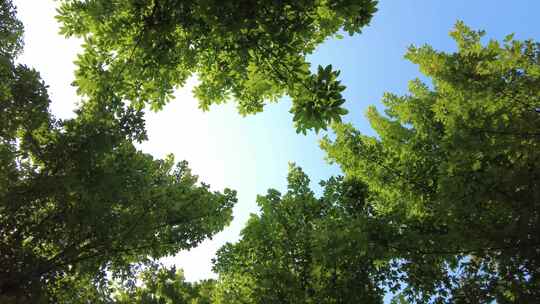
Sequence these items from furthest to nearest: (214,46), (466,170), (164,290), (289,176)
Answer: (164,290), (289,176), (466,170), (214,46)

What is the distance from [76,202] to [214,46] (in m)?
5.94

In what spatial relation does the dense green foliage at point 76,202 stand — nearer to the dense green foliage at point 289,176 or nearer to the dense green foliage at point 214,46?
the dense green foliage at point 289,176

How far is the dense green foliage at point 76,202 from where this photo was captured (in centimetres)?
811

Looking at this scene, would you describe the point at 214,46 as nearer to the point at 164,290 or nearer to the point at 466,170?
the point at 466,170

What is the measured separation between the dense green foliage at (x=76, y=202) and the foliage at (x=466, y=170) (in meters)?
5.14

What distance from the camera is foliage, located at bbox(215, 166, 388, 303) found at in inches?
273

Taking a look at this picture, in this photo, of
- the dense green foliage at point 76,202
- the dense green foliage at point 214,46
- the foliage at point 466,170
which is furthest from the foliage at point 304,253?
the dense green foliage at point 214,46

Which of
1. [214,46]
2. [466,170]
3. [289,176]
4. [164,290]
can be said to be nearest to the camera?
[214,46]

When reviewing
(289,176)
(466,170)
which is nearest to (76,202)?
(289,176)

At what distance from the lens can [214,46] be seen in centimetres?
495

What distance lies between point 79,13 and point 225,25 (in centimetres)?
235

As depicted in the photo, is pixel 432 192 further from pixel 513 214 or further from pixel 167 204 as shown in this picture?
pixel 167 204

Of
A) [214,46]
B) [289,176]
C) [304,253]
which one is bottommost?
[304,253]

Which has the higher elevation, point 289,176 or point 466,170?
point 289,176
